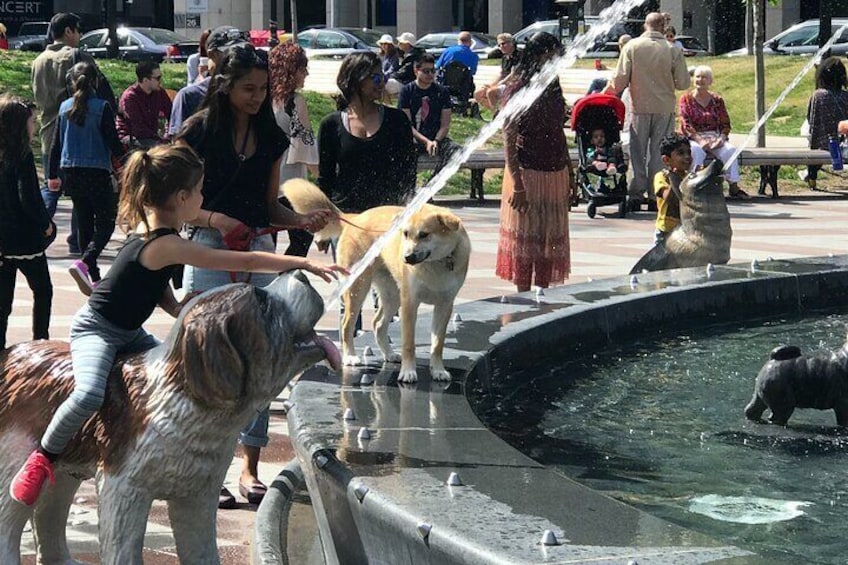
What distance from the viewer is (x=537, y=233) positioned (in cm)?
1042

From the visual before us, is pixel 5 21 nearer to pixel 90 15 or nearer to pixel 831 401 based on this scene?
pixel 90 15

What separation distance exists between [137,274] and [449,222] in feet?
6.97

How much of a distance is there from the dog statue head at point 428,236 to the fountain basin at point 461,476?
455 millimetres

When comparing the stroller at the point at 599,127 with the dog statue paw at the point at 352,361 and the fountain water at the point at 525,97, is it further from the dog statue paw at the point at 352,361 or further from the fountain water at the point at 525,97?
the dog statue paw at the point at 352,361

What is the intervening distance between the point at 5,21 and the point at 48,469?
60718 mm

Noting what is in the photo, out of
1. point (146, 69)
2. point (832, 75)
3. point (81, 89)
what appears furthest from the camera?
point (832, 75)

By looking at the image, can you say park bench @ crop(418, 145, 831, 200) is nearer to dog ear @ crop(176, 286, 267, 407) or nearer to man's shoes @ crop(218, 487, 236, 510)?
man's shoes @ crop(218, 487, 236, 510)

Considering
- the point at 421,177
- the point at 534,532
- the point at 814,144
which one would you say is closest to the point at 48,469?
the point at 534,532

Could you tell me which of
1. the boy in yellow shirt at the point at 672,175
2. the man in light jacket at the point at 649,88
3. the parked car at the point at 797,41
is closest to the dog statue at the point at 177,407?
the boy in yellow shirt at the point at 672,175

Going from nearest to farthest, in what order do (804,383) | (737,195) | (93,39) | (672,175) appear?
(804,383) < (672,175) < (737,195) < (93,39)

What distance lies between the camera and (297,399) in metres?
5.93

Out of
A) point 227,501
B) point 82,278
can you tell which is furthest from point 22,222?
point 82,278

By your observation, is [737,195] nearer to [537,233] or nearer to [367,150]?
[537,233]

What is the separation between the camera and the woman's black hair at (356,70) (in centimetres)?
827
